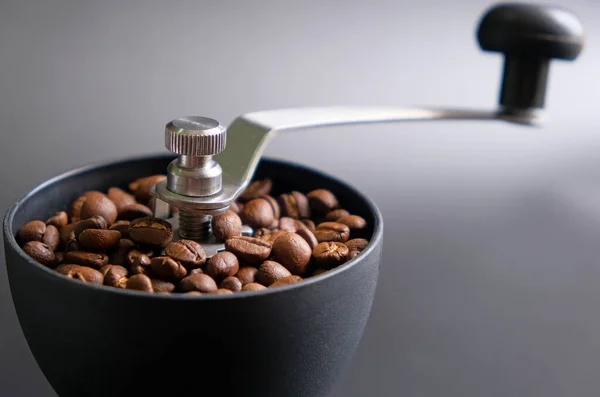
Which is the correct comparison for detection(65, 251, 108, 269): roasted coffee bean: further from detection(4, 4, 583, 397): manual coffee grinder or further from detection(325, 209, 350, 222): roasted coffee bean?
detection(325, 209, 350, 222): roasted coffee bean

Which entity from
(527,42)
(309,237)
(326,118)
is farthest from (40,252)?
(527,42)

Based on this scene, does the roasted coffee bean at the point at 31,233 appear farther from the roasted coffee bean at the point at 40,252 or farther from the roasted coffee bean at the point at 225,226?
the roasted coffee bean at the point at 225,226

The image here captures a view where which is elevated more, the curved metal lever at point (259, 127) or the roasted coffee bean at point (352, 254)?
the curved metal lever at point (259, 127)

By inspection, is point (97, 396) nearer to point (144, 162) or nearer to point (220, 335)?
point (220, 335)

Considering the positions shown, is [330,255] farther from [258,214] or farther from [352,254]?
[258,214]

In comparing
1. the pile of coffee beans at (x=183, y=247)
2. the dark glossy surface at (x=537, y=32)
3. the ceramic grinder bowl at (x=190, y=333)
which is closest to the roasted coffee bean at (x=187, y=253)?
the pile of coffee beans at (x=183, y=247)

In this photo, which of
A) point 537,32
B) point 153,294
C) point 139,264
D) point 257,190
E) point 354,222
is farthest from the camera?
point 537,32

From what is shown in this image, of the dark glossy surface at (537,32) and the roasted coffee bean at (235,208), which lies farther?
the dark glossy surface at (537,32)
